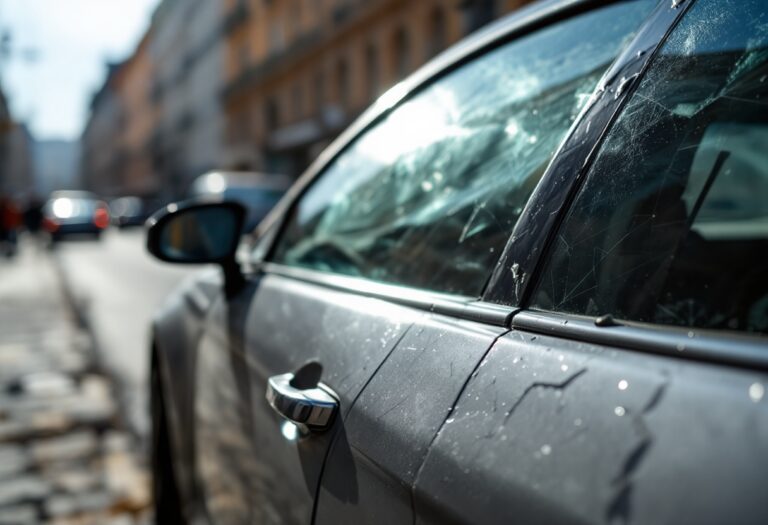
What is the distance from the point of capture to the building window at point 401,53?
24.7m

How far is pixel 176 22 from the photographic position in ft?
188

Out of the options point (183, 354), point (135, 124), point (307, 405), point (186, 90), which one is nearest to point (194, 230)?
point (183, 354)

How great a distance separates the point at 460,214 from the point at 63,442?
3433 mm

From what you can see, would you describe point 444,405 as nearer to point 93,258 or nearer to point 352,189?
point 352,189

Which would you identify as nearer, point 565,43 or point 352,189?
point 565,43

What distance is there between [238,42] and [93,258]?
2303cm

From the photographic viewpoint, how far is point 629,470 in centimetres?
76

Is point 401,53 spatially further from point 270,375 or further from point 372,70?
point 270,375

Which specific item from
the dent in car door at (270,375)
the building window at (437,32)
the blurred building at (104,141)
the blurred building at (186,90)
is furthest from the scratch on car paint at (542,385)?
the blurred building at (104,141)

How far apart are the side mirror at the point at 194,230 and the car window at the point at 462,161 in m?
0.35

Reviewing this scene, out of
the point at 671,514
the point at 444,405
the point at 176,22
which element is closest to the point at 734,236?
the point at 444,405

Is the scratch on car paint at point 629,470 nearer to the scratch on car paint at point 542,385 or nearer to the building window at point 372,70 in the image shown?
the scratch on car paint at point 542,385

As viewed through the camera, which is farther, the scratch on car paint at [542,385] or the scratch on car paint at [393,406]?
the scratch on car paint at [393,406]

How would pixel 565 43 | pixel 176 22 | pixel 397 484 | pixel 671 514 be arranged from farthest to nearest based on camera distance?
pixel 176 22, pixel 565 43, pixel 397 484, pixel 671 514
